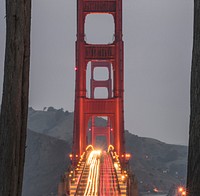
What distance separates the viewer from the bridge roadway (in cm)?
3678

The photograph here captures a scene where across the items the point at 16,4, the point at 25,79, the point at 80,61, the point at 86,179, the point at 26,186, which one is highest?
the point at 80,61

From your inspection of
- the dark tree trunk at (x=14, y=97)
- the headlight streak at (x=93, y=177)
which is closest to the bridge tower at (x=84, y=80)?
the headlight streak at (x=93, y=177)

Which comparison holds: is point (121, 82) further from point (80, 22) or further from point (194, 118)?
point (194, 118)

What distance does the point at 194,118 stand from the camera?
363cm

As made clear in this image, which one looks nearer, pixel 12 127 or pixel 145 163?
pixel 12 127

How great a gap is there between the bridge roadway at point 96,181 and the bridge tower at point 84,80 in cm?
327

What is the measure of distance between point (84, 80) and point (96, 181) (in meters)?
17.0

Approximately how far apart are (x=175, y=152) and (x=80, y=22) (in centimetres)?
13663

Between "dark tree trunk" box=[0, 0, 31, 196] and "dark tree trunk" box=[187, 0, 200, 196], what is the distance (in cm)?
119

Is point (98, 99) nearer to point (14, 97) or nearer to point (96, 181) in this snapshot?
point (96, 181)

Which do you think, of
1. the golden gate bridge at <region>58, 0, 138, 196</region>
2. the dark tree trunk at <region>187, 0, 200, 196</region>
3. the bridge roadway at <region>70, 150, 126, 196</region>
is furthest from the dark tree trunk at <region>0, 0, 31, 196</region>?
the golden gate bridge at <region>58, 0, 138, 196</region>

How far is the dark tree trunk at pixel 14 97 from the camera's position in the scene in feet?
12.7

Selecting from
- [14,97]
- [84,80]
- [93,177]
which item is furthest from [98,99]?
[14,97]

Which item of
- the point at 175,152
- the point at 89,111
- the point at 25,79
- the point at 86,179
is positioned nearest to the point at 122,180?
the point at 86,179
